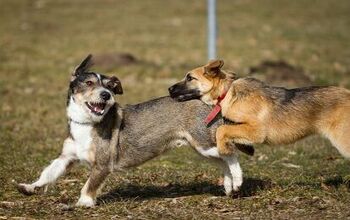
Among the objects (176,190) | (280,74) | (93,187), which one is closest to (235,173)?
(176,190)

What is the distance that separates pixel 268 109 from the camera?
304 inches

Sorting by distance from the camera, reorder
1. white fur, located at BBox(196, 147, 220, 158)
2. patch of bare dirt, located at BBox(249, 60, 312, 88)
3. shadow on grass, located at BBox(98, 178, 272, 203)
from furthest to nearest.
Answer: patch of bare dirt, located at BBox(249, 60, 312, 88) < shadow on grass, located at BBox(98, 178, 272, 203) < white fur, located at BBox(196, 147, 220, 158)

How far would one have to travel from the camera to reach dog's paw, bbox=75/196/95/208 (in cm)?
751

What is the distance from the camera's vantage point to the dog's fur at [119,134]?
303 inches

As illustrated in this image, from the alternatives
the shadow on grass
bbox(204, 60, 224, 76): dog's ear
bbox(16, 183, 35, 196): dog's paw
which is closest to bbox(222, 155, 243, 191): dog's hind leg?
the shadow on grass

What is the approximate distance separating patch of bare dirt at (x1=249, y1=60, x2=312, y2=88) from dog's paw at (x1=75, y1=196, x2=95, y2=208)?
32.1 feet

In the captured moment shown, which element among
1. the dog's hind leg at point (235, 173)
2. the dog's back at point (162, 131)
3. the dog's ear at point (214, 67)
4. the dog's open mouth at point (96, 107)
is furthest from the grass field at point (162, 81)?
the dog's ear at point (214, 67)

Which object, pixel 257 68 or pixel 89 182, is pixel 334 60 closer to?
pixel 257 68

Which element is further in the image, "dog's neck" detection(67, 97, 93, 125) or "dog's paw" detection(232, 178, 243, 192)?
"dog's paw" detection(232, 178, 243, 192)

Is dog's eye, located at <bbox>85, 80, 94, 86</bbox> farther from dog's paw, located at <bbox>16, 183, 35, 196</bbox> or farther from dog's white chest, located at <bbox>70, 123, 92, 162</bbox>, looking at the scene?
dog's paw, located at <bbox>16, 183, 35, 196</bbox>

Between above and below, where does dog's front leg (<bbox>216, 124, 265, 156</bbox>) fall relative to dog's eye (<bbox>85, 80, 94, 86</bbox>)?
below

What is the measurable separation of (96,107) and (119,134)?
47 cm

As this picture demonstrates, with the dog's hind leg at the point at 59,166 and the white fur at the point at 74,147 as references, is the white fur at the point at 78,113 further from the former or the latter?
the dog's hind leg at the point at 59,166

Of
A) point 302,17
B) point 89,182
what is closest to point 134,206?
point 89,182
